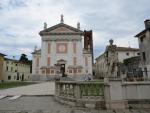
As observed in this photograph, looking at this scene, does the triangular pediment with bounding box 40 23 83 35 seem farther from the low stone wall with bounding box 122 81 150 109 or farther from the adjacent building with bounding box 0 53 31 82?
the low stone wall with bounding box 122 81 150 109

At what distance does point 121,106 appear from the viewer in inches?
352

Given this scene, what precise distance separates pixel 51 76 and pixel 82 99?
44.6 m

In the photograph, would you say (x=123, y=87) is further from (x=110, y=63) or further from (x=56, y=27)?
(x=56, y=27)

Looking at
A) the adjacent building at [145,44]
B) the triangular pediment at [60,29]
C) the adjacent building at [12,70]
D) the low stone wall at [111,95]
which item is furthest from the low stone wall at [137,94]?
the adjacent building at [12,70]

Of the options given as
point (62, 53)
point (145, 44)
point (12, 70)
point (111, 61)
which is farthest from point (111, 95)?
point (12, 70)

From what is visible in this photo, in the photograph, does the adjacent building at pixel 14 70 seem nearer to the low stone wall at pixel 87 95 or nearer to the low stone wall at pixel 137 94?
the low stone wall at pixel 87 95

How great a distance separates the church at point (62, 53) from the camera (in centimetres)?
5459

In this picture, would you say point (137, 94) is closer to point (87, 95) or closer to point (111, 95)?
point (111, 95)

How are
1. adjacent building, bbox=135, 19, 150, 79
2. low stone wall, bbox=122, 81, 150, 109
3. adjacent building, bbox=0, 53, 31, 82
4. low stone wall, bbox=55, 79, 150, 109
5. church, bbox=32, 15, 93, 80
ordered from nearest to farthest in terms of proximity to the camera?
low stone wall, bbox=55, 79, 150, 109 → low stone wall, bbox=122, 81, 150, 109 → adjacent building, bbox=135, 19, 150, 79 → church, bbox=32, 15, 93, 80 → adjacent building, bbox=0, 53, 31, 82

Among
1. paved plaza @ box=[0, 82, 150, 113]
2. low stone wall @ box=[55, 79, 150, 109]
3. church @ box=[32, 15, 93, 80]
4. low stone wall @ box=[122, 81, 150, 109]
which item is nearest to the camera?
paved plaza @ box=[0, 82, 150, 113]

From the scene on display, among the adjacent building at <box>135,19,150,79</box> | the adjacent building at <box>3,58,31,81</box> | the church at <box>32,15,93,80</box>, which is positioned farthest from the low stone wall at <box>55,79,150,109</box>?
the adjacent building at <box>3,58,31,81</box>

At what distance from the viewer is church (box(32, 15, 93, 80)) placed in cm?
5459

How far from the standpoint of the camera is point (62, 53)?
5647 centimetres

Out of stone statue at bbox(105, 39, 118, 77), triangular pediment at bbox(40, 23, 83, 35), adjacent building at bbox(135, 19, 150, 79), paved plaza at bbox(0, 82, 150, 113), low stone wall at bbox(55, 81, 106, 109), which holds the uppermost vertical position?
triangular pediment at bbox(40, 23, 83, 35)
